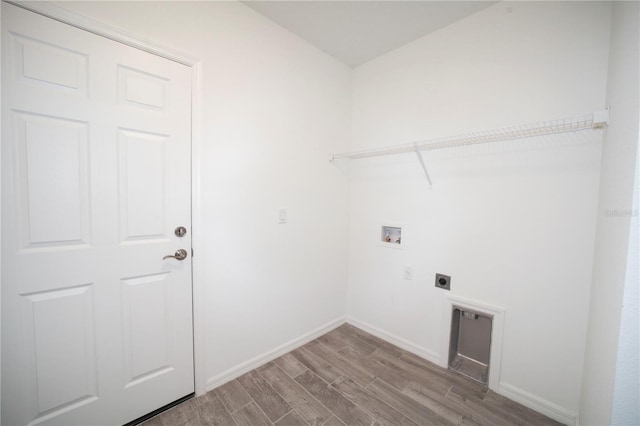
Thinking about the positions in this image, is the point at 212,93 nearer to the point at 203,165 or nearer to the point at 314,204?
the point at 203,165

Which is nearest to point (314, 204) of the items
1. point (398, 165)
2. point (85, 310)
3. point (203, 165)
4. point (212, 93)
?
point (398, 165)

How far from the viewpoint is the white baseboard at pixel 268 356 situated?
5.63 ft

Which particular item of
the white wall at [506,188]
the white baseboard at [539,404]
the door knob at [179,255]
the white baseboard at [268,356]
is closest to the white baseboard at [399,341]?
the white wall at [506,188]

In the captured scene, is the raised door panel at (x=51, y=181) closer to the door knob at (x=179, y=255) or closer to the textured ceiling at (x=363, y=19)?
the door knob at (x=179, y=255)

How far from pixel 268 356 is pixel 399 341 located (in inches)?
46.1

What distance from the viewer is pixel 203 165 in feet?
5.19

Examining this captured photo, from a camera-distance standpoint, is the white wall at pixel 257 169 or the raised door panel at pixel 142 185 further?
the white wall at pixel 257 169

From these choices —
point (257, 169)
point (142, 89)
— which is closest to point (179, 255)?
point (257, 169)

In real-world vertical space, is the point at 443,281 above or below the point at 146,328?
above

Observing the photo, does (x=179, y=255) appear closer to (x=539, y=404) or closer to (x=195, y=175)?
(x=195, y=175)

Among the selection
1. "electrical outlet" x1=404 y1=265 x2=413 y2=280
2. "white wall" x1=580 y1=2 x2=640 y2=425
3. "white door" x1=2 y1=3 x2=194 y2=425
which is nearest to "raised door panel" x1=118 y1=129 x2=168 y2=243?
"white door" x1=2 y1=3 x2=194 y2=425

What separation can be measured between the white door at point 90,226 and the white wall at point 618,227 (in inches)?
75.9

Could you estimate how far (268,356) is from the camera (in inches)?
78.5

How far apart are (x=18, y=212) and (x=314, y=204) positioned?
1.77 meters
